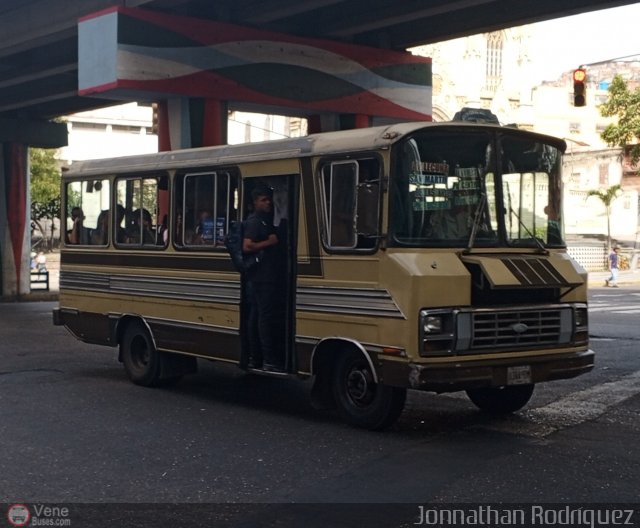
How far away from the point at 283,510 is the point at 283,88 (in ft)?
47.9

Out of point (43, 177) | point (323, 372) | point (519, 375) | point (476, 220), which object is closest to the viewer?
point (519, 375)

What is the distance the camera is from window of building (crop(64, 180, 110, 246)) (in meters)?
12.9

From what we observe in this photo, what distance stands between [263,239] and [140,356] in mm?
3010

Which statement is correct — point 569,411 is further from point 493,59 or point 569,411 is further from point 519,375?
point 493,59

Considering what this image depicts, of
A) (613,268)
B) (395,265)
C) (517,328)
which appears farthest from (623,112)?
(395,265)

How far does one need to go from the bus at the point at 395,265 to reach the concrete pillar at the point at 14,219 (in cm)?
2493

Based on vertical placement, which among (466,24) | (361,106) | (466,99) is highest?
(466,99)

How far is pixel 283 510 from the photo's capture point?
22.4 feet

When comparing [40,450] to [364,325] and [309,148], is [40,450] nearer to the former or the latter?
[364,325]

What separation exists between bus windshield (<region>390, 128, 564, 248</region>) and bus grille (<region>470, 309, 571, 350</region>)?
690 millimetres

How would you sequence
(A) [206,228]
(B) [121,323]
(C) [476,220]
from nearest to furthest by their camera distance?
(C) [476,220] < (A) [206,228] < (B) [121,323]

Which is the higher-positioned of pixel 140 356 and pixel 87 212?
pixel 87 212

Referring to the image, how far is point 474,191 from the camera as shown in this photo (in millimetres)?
9367

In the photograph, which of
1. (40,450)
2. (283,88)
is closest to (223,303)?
(40,450)
